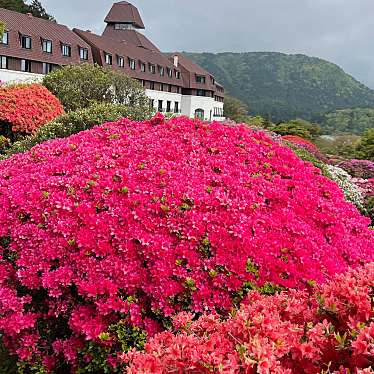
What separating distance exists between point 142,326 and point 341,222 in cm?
245

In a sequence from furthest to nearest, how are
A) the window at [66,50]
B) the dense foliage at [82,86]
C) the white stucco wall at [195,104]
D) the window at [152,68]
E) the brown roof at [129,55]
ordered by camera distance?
the white stucco wall at [195,104]
the window at [152,68]
the brown roof at [129,55]
the window at [66,50]
the dense foliage at [82,86]

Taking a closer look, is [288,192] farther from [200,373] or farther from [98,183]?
[200,373]

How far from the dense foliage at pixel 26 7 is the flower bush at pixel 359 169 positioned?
150ft

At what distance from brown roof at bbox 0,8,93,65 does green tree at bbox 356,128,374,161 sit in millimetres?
24047

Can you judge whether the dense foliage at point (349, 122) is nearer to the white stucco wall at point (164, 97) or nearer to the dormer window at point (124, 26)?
the white stucco wall at point (164, 97)

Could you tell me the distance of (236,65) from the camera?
498ft

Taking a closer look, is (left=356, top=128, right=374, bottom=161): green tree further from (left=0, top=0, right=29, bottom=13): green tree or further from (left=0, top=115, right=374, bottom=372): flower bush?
(left=0, top=0, right=29, bottom=13): green tree

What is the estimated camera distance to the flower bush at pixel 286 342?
2.16 m

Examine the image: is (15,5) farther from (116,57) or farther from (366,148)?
(366,148)

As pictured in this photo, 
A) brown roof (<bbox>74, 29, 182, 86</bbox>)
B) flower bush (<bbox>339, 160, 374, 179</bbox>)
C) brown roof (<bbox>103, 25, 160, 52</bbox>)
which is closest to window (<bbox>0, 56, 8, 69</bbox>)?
brown roof (<bbox>74, 29, 182, 86</bbox>)

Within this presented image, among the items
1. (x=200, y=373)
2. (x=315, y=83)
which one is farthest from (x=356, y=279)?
(x=315, y=83)

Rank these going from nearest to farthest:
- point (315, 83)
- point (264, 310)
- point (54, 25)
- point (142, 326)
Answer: point (264, 310), point (142, 326), point (54, 25), point (315, 83)

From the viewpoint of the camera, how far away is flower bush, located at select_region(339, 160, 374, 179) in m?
16.7

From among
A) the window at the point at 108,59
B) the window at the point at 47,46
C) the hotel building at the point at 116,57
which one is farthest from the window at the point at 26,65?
the window at the point at 108,59
